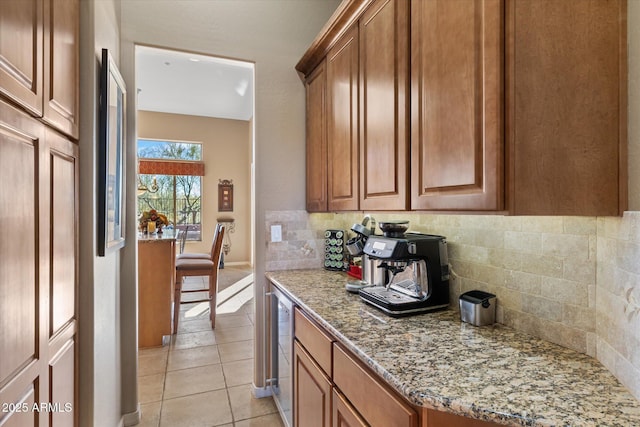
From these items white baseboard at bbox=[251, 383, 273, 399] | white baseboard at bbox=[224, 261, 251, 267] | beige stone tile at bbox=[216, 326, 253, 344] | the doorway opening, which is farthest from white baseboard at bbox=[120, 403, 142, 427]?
white baseboard at bbox=[224, 261, 251, 267]

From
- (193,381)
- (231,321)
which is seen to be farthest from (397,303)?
(231,321)

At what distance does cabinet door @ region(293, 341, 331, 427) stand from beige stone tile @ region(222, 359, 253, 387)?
1.03 m

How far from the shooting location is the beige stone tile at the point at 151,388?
92.6 inches

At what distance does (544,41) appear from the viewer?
2.97 ft

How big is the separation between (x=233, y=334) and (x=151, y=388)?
43.1 inches

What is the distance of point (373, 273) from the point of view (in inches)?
72.7

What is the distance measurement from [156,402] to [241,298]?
8.44 feet

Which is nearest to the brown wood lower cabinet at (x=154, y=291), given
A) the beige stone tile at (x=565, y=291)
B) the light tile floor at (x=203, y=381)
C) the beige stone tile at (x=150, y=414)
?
the light tile floor at (x=203, y=381)

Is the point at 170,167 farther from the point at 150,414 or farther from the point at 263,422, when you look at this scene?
the point at 263,422

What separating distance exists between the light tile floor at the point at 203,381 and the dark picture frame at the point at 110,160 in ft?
4.05

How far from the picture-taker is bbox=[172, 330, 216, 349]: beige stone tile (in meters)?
3.24

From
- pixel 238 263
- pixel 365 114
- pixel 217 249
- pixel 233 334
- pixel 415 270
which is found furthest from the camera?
pixel 238 263

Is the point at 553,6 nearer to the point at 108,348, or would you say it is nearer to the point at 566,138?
the point at 566,138

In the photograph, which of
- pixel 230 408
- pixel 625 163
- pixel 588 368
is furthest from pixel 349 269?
pixel 625 163
